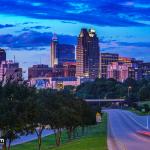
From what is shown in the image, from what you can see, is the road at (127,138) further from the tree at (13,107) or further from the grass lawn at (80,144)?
the tree at (13,107)

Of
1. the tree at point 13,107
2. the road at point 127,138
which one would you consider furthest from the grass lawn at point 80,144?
the tree at point 13,107

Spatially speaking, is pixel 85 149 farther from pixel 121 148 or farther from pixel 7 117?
pixel 7 117

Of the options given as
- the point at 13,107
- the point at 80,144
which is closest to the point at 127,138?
the point at 80,144

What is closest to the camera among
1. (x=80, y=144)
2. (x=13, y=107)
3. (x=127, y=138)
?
(x=13, y=107)

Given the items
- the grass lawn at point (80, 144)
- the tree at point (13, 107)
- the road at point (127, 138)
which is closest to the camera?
the tree at point (13, 107)

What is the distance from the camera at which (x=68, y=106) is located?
70.1 m

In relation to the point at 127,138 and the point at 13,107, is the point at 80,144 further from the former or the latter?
the point at 13,107

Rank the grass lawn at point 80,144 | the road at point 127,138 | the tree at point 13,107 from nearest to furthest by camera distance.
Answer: the tree at point 13,107 → the grass lawn at point 80,144 → the road at point 127,138

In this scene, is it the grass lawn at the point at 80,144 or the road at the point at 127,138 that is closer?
the grass lawn at the point at 80,144

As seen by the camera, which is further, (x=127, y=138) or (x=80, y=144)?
(x=127, y=138)

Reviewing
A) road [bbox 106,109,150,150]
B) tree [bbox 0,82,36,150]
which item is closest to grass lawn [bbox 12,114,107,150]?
road [bbox 106,109,150,150]

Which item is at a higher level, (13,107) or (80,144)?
(13,107)

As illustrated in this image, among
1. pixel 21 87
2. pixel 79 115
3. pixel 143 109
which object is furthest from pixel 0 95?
pixel 143 109

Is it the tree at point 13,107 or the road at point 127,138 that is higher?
the tree at point 13,107
